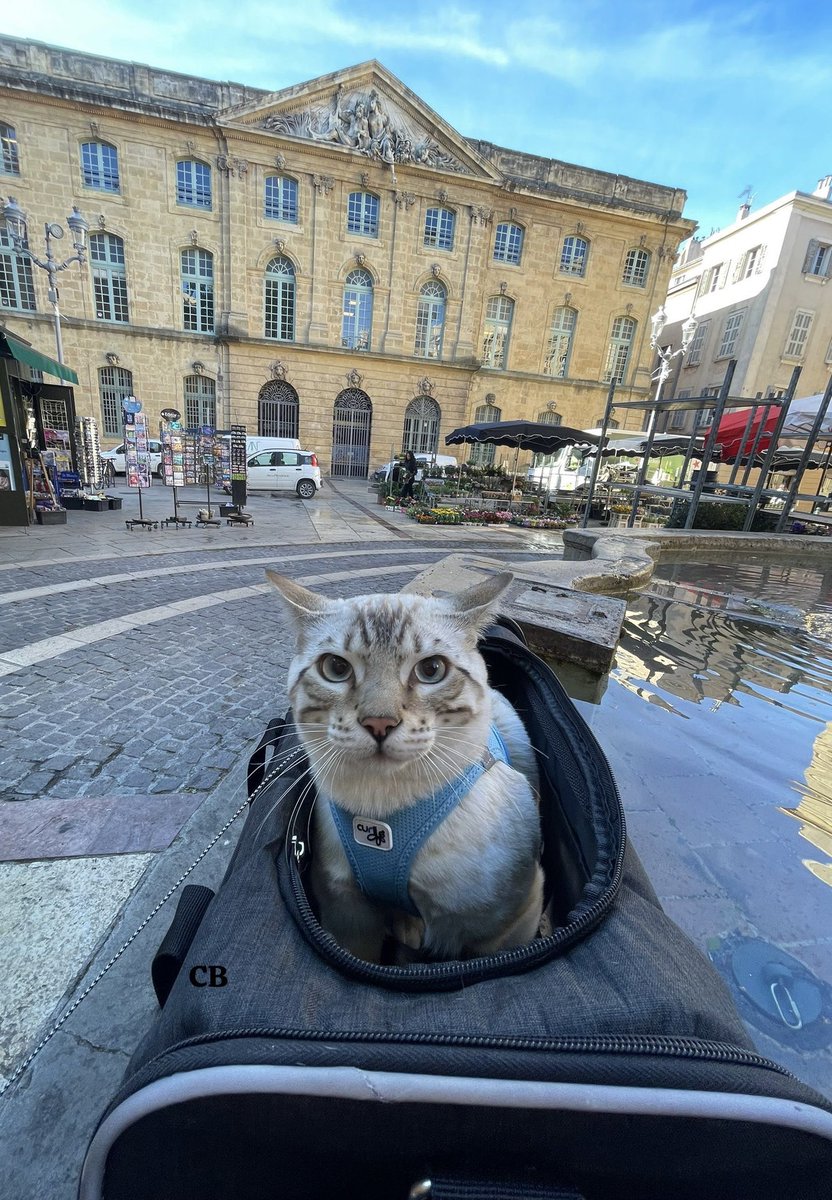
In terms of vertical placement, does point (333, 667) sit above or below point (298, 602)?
below

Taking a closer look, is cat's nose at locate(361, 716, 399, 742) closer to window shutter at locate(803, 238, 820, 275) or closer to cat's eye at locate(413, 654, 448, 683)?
cat's eye at locate(413, 654, 448, 683)

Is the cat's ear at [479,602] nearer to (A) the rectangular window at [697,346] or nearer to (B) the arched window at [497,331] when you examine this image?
(B) the arched window at [497,331]

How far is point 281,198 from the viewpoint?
23656mm

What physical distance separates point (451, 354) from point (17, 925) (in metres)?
28.8

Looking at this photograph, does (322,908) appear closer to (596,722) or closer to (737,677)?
(596,722)

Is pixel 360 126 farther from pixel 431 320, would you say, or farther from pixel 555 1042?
pixel 555 1042

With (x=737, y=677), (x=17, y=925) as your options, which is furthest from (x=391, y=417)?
(x=17, y=925)

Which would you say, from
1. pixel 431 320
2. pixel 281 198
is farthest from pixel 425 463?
pixel 281 198

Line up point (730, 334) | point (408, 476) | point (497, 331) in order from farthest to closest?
point (730, 334), point (497, 331), point (408, 476)

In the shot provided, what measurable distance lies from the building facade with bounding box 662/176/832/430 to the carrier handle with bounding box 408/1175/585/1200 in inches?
1250

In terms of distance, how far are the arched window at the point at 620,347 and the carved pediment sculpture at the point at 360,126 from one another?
1359cm

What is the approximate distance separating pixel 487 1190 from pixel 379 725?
863mm

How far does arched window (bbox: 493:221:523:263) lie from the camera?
27.2 meters

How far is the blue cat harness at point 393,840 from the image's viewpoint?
1.39m
